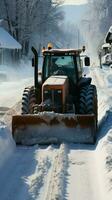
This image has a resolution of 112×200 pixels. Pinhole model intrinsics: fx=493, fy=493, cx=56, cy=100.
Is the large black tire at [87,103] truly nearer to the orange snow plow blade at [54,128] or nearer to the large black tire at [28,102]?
the orange snow plow blade at [54,128]

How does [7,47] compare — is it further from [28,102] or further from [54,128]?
[54,128]

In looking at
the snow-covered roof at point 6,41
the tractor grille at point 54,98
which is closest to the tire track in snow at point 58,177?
the tractor grille at point 54,98

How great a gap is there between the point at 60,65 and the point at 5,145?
3.71 metres

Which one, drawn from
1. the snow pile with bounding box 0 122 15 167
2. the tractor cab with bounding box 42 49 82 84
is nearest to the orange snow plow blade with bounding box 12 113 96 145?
Result: the snow pile with bounding box 0 122 15 167

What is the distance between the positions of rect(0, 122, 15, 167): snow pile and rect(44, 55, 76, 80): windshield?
8.80ft

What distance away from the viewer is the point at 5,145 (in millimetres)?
10195

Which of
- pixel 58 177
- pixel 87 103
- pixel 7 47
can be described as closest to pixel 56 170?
pixel 58 177

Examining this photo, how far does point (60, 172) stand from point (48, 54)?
5.15 metres

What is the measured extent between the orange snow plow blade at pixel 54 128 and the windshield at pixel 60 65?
201 centimetres

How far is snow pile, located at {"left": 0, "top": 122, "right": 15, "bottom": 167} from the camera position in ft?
31.6

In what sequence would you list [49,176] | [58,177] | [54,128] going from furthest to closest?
[54,128] → [49,176] → [58,177]

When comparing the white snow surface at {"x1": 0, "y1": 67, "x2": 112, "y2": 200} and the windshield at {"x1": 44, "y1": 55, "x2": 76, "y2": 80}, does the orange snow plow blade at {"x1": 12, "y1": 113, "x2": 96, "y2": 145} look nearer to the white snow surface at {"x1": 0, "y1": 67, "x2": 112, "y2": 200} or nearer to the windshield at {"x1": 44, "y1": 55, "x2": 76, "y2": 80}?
the white snow surface at {"x1": 0, "y1": 67, "x2": 112, "y2": 200}

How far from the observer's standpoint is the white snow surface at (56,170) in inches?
296

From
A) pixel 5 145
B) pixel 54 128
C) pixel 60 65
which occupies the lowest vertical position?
pixel 5 145
